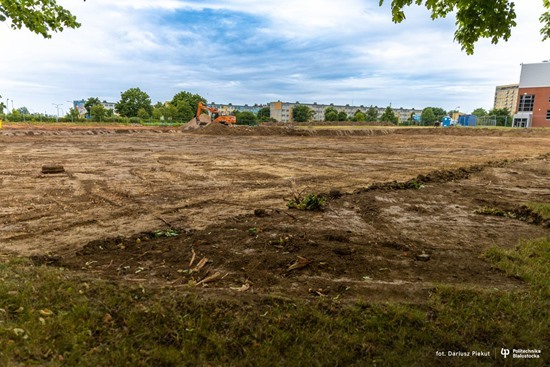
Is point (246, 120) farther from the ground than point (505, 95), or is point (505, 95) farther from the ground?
point (505, 95)

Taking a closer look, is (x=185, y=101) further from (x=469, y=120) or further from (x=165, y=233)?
(x=165, y=233)

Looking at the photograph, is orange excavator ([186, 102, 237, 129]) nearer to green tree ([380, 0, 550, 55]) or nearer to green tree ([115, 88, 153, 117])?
green tree ([380, 0, 550, 55])

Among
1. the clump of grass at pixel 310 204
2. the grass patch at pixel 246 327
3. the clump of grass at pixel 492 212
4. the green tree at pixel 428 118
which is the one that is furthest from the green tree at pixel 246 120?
the grass patch at pixel 246 327

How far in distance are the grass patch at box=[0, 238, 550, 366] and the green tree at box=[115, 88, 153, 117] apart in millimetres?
98904

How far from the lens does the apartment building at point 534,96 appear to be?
2400 inches

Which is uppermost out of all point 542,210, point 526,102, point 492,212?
point 526,102

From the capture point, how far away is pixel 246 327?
3.27 meters

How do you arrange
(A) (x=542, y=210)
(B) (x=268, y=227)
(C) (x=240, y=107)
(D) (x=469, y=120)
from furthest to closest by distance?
(C) (x=240, y=107), (D) (x=469, y=120), (A) (x=542, y=210), (B) (x=268, y=227)

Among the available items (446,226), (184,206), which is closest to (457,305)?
(446,226)

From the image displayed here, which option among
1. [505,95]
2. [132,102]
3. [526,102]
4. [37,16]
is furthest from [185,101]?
[505,95]

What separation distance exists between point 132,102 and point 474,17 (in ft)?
329

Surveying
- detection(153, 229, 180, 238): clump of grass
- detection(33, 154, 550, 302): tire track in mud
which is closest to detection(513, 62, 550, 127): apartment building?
detection(33, 154, 550, 302): tire track in mud

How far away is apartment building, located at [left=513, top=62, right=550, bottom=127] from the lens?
6097cm

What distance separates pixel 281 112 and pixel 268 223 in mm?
142251
